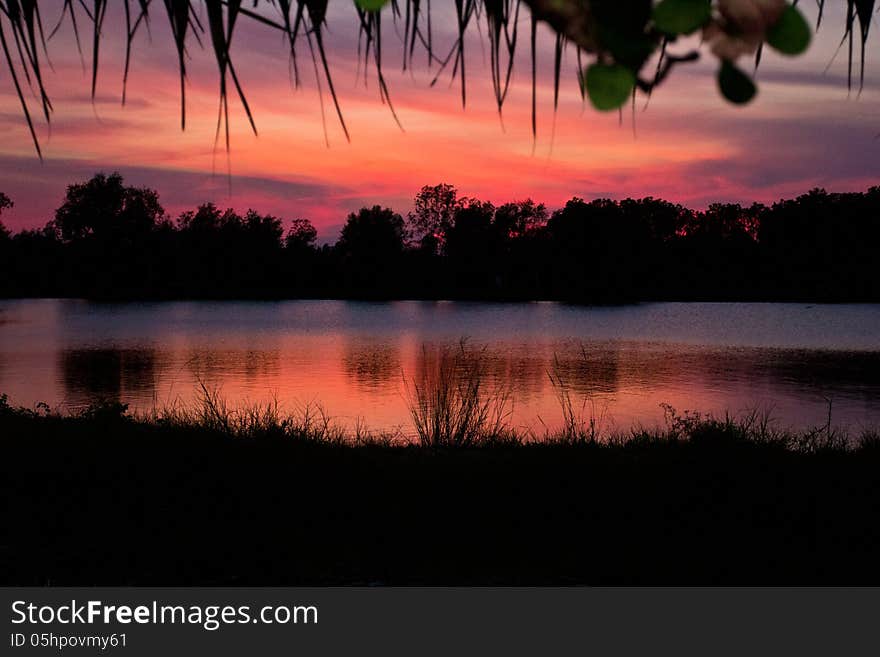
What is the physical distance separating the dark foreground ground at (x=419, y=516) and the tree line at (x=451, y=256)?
101 meters

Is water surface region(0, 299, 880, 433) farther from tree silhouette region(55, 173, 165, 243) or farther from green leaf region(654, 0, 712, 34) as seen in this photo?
tree silhouette region(55, 173, 165, 243)

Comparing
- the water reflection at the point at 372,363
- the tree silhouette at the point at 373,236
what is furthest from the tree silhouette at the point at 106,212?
the water reflection at the point at 372,363

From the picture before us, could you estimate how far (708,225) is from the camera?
106125 millimetres

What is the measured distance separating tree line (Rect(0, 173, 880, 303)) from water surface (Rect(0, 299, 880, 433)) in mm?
37922

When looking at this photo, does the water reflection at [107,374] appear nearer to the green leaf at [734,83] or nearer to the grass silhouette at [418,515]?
the grass silhouette at [418,515]

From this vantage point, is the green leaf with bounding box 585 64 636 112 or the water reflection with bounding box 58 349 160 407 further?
the water reflection with bounding box 58 349 160 407

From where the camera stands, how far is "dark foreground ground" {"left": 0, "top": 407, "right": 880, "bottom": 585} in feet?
17.0

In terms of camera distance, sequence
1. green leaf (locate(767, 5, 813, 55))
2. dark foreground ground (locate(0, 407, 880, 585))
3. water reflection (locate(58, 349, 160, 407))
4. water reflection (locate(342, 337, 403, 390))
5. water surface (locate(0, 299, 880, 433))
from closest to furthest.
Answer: green leaf (locate(767, 5, 813, 55)), dark foreground ground (locate(0, 407, 880, 585)), water surface (locate(0, 299, 880, 433)), water reflection (locate(58, 349, 160, 407)), water reflection (locate(342, 337, 403, 390))

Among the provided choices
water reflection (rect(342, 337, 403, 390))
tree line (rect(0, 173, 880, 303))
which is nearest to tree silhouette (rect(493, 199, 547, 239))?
tree line (rect(0, 173, 880, 303))

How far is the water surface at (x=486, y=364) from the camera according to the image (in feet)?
78.2

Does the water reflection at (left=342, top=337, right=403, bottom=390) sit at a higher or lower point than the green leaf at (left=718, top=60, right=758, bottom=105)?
lower

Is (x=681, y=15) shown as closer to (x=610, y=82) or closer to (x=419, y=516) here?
(x=610, y=82)

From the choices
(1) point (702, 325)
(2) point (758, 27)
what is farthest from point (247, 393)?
(1) point (702, 325)

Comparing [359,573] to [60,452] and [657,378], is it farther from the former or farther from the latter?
[657,378]
